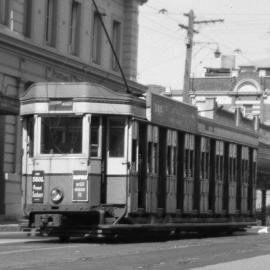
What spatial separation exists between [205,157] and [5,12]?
16054mm

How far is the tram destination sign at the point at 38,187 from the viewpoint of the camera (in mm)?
21016

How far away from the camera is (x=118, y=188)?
69.4 ft

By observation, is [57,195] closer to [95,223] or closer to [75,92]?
[95,223]

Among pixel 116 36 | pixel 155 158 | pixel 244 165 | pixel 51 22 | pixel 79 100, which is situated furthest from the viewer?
pixel 116 36

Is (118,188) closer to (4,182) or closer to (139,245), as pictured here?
(139,245)

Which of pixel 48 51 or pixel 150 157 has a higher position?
pixel 48 51

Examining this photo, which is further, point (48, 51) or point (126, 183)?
point (48, 51)

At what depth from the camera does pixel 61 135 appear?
2102 centimetres

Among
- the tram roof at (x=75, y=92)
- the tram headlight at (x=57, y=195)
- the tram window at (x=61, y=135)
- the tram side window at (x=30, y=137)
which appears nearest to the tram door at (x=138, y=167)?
the tram roof at (x=75, y=92)

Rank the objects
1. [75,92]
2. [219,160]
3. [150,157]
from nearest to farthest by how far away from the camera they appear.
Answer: [75,92] < [150,157] < [219,160]

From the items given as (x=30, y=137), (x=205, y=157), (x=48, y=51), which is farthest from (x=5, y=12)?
(x=30, y=137)

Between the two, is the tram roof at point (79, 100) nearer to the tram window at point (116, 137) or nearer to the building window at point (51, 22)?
the tram window at point (116, 137)

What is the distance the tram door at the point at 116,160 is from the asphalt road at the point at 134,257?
116cm

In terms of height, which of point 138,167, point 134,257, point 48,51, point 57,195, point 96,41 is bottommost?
point 134,257
